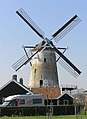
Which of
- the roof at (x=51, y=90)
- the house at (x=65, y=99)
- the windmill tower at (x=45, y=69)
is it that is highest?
the windmill tower at (x=45, y=69)

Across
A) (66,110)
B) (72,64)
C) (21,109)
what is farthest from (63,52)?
(21,109)

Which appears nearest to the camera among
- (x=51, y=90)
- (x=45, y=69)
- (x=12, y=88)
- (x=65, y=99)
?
(x=12, y=88)

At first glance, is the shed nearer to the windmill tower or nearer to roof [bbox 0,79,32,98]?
roof [bbox 0,79,32,98]

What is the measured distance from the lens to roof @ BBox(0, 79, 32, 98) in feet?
179

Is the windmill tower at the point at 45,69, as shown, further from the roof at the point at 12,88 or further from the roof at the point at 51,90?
the roof at the point at 12,88

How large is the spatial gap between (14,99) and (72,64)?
14.8m

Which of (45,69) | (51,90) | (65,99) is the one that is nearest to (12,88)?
(51,90)

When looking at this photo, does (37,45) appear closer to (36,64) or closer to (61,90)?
(36,64)

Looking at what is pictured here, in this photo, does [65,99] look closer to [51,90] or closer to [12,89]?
[51,90]

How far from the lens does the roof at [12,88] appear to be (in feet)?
179

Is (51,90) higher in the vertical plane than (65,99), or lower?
higher

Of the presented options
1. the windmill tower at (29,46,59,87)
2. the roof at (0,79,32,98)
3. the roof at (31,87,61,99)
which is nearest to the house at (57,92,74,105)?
the roof at (31,87,61,99)

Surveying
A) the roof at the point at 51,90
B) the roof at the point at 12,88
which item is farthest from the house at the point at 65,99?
the roof at the point at 12,88

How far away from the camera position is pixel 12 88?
54.9m
